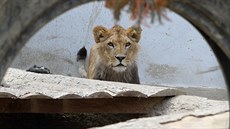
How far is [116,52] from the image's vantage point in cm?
673

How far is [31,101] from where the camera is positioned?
4.19 meters

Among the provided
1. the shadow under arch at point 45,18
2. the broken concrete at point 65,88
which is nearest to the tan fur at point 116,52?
the broken concrete at point 65,88

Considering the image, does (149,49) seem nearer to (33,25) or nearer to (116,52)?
(116,52)

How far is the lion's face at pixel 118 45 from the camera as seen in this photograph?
266 inches

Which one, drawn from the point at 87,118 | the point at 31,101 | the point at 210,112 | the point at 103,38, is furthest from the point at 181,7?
the point at 103,38

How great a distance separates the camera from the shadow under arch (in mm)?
1849

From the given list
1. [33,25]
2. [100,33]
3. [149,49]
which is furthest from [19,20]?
[149,49]

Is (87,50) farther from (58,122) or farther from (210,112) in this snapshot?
(210,112)

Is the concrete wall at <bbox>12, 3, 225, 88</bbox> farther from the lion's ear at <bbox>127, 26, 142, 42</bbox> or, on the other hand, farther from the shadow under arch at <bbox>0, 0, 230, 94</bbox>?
the shadow under arch at <bbox>0, 0, 230, 94</bbox>

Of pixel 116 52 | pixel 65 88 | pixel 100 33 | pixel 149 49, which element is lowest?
pixel 65 88

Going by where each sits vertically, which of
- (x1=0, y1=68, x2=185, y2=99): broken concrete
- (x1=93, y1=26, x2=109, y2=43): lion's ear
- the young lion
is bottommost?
(x1=0, y1=68, x2=185, y2=99): broken concrete

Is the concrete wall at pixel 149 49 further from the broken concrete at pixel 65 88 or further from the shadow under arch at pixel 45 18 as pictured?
the shadow under arch at pixel 45 18

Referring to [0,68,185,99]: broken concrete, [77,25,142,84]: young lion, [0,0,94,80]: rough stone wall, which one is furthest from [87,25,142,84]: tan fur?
[0,0,94,80]: rough stone wall

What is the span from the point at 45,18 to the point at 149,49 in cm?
572
